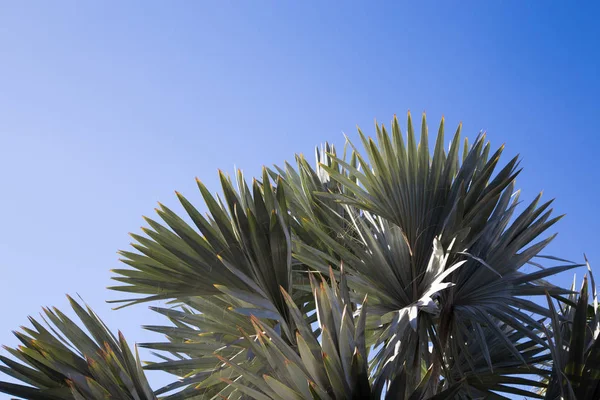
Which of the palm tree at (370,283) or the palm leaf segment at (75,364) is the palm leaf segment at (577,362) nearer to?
the palm tree at (370,283)

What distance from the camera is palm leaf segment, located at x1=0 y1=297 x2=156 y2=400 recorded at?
3031mm

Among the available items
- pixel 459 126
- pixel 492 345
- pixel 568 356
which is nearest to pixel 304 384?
pixel 568 356

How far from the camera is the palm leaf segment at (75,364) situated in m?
3.03

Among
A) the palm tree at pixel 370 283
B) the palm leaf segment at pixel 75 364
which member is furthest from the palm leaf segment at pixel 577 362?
the palm leaf segment at pixel 75 364

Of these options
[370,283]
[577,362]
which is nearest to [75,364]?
[370,283]

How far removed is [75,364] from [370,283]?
1.57 metres

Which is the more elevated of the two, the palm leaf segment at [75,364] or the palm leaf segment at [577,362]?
the palm leaf segment at [75,364]

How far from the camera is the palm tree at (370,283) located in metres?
3.23

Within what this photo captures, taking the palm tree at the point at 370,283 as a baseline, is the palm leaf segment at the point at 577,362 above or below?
below

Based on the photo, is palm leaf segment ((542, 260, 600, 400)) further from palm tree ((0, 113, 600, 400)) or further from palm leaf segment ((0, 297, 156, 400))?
palm leaf segment ((0, 297, 156, 400))

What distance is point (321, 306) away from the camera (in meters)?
2.61

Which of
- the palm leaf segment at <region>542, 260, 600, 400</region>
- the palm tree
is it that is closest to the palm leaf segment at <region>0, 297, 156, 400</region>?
the palm tree

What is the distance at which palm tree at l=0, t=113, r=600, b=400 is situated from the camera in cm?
323

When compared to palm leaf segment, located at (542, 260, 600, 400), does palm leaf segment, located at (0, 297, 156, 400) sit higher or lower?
higher
